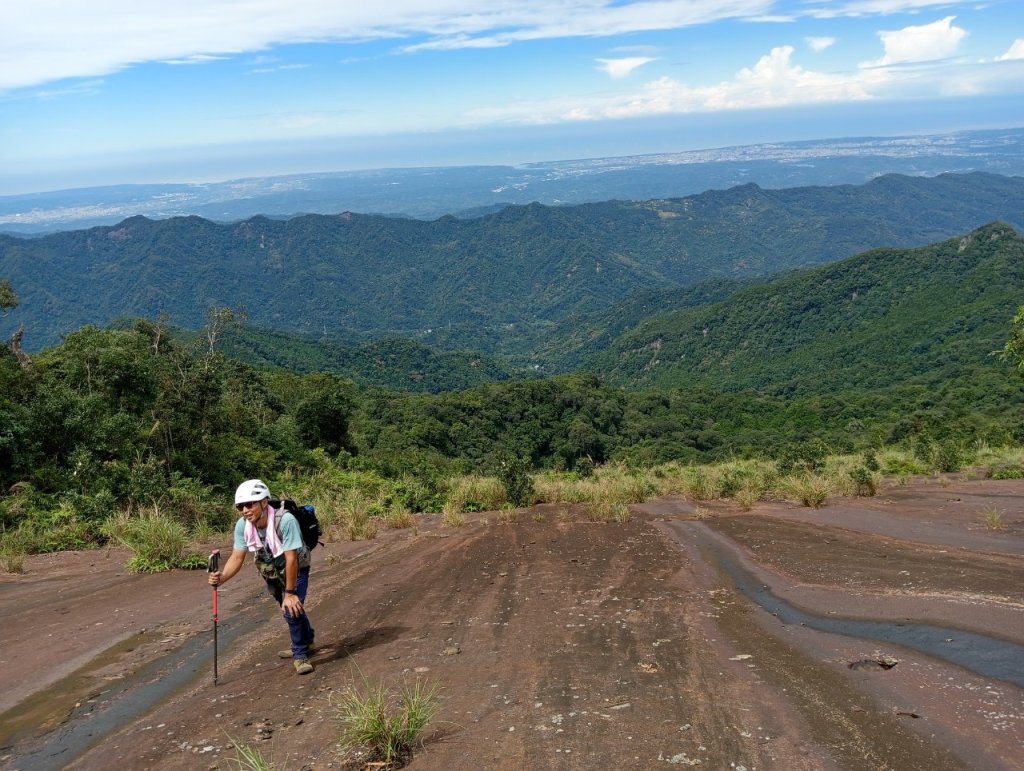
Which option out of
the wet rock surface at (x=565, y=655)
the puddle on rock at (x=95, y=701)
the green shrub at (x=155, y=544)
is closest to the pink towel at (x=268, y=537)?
the wet rock surface at (x=565, y=655)

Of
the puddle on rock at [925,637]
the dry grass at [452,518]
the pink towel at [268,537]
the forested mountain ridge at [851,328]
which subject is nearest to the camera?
the puddle on rock at [925,637]

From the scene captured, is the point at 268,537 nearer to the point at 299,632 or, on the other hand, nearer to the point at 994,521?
the point at 299,632

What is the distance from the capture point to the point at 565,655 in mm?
5422

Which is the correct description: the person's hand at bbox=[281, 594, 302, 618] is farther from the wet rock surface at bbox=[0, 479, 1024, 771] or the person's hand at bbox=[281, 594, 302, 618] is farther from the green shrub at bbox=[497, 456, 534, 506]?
the green shrub at bbox=[497, 456, 534, 506]

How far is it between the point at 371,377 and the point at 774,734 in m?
124

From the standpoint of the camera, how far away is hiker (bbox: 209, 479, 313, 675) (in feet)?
17.7

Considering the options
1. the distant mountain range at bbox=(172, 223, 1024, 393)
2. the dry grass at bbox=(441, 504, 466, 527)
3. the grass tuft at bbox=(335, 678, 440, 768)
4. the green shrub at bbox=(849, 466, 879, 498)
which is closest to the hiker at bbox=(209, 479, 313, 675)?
the grass tuft at bbox=(335, 678, 440, 768)

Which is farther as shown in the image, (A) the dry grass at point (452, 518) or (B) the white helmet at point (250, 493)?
(A) the dry grass at point (452, 518)

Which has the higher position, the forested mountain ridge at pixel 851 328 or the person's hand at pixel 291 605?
the person's hand at pixel 291 605

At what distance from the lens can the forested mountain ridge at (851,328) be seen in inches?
3804

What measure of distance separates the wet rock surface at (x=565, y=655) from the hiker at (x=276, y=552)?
321 mm

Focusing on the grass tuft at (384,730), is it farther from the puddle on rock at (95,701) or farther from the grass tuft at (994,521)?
the grass tuft at (994,521)

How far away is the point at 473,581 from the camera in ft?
25.9

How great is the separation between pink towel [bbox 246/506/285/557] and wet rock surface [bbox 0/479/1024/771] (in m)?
0.98
